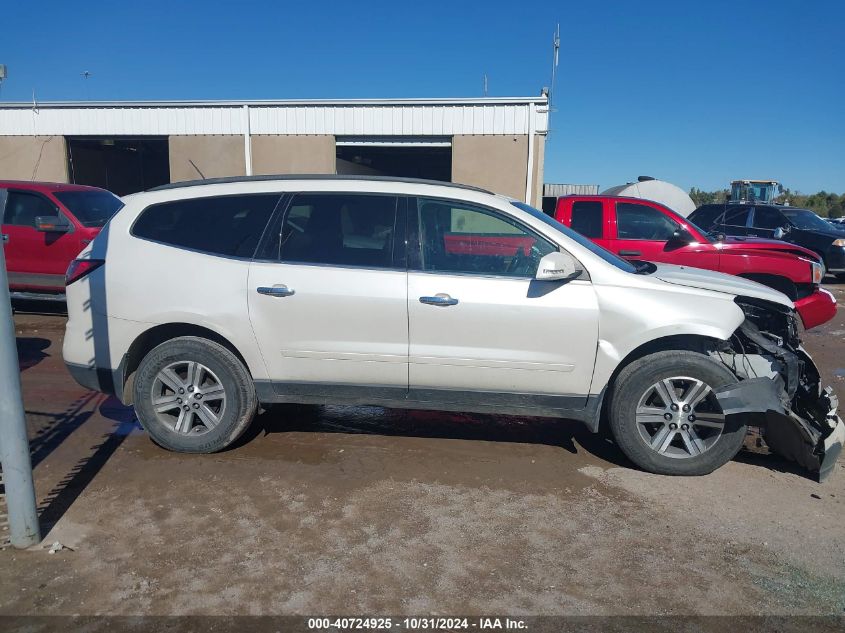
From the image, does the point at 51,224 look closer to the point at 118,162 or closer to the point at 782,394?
the point at 782,394

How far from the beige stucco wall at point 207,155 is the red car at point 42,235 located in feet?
33.5

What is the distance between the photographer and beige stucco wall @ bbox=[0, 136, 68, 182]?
67.6 feet

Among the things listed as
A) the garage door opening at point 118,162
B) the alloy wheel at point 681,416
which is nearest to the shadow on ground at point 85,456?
the alloy wheel at point 681,416

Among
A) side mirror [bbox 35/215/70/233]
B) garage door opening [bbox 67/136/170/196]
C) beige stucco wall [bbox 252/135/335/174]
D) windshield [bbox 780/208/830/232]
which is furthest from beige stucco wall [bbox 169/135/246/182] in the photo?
windshield [bbox 780/208/830/232]

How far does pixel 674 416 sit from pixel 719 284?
1039 millimetres

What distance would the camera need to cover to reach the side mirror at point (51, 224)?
28.8ft

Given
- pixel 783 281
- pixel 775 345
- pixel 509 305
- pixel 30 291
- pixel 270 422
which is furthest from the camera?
pixel 30 291

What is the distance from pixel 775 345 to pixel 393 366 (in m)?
2.70

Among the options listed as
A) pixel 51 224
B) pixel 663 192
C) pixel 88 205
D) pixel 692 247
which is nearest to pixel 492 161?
pixel 663 192

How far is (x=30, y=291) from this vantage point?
947 centimetres

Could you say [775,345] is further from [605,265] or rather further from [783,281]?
[783,281]

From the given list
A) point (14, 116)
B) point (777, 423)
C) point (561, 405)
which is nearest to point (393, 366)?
point (561, 405)

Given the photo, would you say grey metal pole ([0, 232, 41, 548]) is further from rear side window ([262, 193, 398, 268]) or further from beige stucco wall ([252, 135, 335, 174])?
beige stucco wall ([252, 135, 335, 174])

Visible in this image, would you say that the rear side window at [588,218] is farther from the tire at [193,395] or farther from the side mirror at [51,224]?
the side mirror at [51,224]
